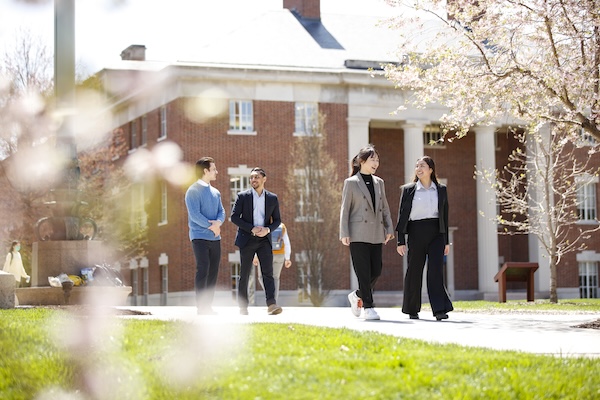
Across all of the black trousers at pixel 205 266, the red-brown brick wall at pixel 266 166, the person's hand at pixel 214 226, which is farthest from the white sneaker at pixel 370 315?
the red-brown brick wall at pixel 266 166

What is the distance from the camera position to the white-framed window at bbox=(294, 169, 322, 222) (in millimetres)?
41188

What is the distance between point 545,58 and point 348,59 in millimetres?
28386

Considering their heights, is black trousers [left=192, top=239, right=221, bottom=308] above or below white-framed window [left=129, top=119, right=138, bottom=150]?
→ below

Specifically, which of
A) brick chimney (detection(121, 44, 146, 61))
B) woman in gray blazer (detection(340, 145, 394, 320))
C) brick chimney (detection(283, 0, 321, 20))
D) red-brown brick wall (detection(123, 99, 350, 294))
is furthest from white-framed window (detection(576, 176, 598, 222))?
woman in gray blazer (detection(340, 145, 394, 320))

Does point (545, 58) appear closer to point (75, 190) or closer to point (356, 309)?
point (356, 309)

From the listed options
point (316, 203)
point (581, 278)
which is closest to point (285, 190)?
point (316, 203)

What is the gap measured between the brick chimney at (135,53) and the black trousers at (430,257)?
38804 mm

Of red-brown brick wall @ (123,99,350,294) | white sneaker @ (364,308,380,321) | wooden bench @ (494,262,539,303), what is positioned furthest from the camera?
red-brown brick wall @ (123,99,350,294)

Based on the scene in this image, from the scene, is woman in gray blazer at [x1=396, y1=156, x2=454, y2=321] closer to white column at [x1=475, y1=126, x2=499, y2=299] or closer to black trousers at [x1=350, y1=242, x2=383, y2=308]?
black trousers at [x1=350, y1=242, x2=383, y2=308]

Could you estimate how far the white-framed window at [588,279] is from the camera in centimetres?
Result: 4925

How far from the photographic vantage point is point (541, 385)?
845 cm

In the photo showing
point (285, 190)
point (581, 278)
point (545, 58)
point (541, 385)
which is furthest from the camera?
point (581, 278)

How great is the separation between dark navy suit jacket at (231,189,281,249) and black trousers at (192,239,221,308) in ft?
1.13

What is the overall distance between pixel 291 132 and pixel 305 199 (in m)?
4.14
